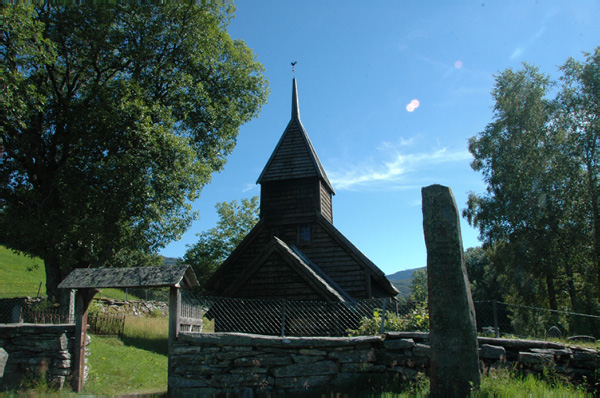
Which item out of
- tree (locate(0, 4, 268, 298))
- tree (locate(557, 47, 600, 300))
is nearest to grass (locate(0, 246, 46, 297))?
tree (locate(0, 4, 268, 298))

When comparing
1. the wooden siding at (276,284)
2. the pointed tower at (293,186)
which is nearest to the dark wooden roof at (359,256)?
the pointed tower at (293,186)

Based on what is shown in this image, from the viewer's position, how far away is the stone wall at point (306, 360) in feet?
24.7

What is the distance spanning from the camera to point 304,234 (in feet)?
59.9

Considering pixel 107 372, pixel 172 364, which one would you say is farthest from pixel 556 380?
pixel 107 372

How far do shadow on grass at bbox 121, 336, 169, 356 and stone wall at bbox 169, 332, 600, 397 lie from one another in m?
7.19

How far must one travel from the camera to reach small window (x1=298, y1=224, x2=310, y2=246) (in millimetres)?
18094

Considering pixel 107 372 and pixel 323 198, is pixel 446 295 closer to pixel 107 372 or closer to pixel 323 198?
pixel 107 372

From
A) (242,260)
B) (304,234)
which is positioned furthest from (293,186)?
Result: (242,260)

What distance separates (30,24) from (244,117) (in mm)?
10301

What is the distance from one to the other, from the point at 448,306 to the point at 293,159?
14345 millimetres

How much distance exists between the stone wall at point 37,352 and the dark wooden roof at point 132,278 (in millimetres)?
1009

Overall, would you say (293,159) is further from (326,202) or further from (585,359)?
(585,359)

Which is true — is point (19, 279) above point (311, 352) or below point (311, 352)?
above

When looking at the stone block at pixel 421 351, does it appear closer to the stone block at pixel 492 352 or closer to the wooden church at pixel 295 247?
the stone block at pixel 492 352
